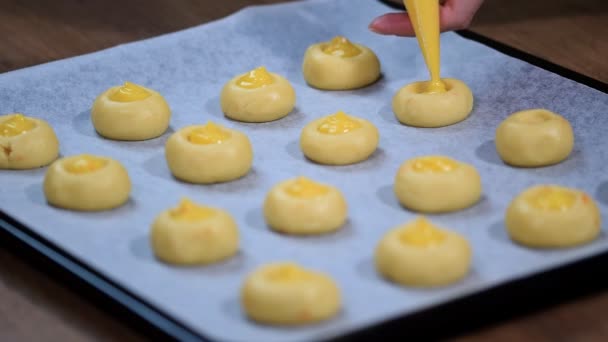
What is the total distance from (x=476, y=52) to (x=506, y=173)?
51 centimetres

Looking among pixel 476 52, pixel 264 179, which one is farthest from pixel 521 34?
pixel 264 179

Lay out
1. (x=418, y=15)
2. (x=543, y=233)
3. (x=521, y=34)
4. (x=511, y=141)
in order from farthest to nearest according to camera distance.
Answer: (x=521, y=34)
(x=418, y=15)
(x=511, y=141)
(x=543, y=233)

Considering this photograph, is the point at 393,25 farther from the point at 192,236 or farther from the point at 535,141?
the point at 192,236

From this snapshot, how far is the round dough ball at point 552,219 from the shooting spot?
1619 millimetres

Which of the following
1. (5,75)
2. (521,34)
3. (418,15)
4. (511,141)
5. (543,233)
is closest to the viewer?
(543,233)

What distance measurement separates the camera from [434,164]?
6.00ft

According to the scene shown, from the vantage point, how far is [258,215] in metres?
1.80

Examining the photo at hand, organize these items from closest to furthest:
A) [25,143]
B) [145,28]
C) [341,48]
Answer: [25,143]
[341,48]
[145,28]

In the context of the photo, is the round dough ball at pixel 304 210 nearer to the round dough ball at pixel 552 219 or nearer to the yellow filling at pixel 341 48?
the round dough ball at pixel 552 219

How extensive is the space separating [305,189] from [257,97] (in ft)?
1.61

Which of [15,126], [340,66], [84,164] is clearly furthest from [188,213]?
[340,66]

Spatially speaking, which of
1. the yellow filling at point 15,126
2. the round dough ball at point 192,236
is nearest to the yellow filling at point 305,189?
the round dough ball at point 192,236

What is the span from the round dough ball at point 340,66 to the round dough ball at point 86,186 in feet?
2.12

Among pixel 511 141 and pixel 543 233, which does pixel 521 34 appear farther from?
pixel 543 233
